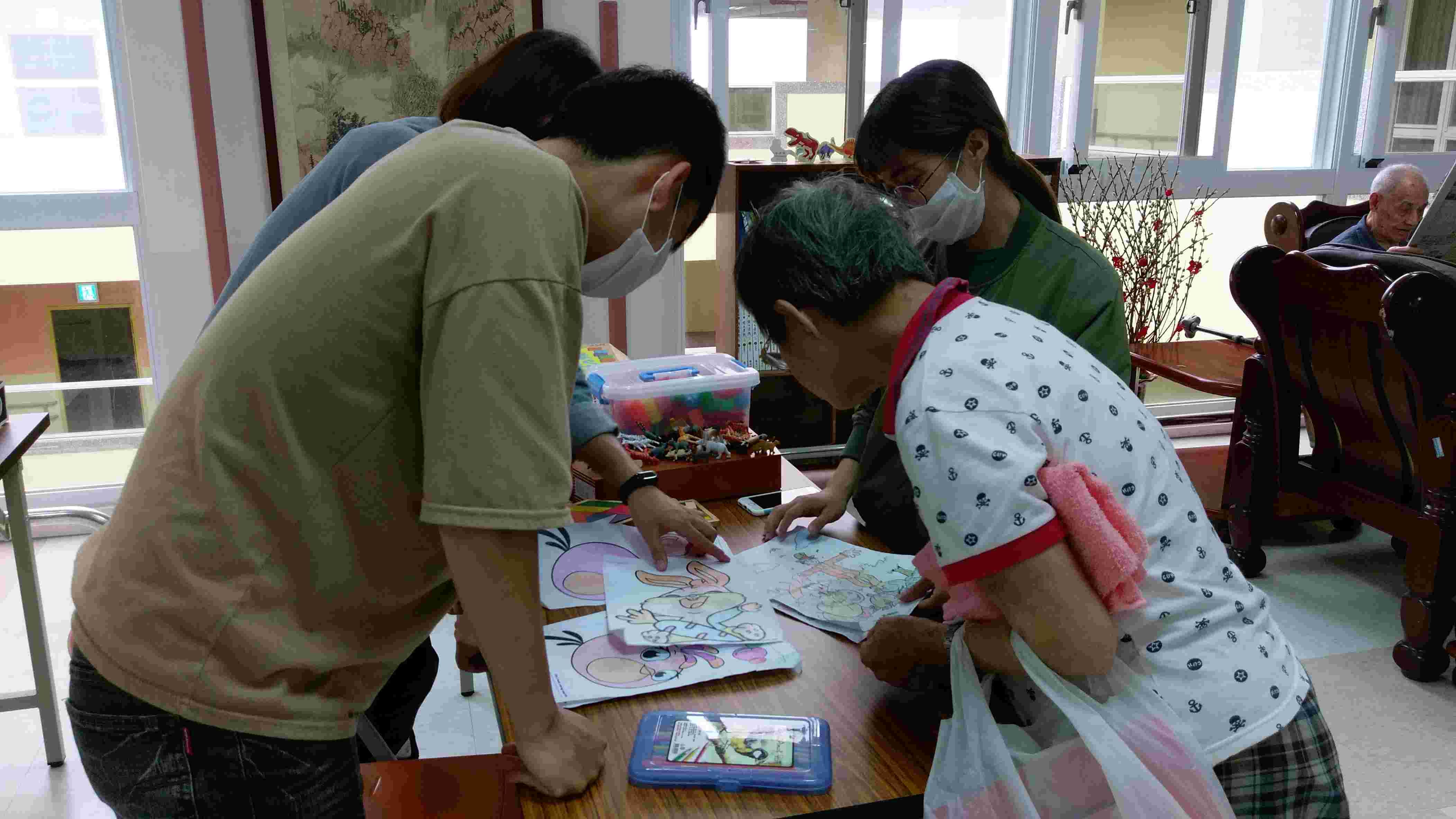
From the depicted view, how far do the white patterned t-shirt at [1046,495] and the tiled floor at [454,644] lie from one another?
155 cm

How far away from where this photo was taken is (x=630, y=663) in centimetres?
117

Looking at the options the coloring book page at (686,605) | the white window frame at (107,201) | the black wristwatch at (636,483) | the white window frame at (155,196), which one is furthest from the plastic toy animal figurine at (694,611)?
the white window frame at (107,201)

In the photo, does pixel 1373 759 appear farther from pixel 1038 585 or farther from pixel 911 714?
pixel 1038 585

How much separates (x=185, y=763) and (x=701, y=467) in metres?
0.93

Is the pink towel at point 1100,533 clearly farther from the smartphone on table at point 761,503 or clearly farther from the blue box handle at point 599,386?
the blue box handle at point 599,386

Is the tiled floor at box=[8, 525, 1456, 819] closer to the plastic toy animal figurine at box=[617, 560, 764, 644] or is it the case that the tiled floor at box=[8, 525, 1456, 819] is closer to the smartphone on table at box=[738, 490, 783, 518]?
the smartphone on table at box=[738, 490, 783, 518]

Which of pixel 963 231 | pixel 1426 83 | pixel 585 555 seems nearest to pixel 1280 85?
pixel 1426 83

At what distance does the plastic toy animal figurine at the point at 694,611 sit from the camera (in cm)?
121

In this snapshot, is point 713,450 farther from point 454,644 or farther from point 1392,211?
point 1392,211

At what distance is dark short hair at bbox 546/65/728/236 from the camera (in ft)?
3.38

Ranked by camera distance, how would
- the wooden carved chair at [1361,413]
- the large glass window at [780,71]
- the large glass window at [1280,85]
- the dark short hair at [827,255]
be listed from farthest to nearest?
the large glass window at [1280,85], the large glass window at [780,71], the wooden carved chair at [1361,413], the dark short hair at [827,255]

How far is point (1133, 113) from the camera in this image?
4.61 m

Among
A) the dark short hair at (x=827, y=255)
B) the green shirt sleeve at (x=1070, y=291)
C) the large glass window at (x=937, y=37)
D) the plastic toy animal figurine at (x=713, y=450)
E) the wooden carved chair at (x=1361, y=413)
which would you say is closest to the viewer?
the dark short hair at (x=827, y=255)

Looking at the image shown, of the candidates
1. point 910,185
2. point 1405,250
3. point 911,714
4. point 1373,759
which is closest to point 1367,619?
point 1373,759
